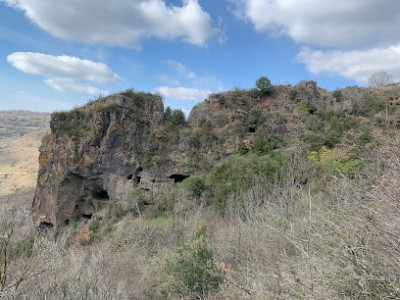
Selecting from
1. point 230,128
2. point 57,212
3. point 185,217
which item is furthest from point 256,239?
point 57,212

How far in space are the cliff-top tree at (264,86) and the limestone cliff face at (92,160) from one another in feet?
38.9

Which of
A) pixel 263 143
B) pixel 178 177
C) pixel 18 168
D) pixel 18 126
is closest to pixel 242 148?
pixel 263 143

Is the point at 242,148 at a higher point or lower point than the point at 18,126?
lower

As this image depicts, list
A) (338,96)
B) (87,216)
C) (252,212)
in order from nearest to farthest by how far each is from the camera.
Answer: (252,212)
(87,216)
(338,96)

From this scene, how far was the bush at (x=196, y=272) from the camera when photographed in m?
6.78

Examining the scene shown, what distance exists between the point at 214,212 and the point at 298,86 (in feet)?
53.6

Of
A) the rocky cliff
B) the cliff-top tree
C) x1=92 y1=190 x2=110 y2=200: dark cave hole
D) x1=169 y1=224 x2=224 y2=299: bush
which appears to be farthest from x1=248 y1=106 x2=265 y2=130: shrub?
x1=169 y1=224 x2=224 y2=299: bush

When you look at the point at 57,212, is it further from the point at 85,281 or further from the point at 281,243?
the point at 281,243

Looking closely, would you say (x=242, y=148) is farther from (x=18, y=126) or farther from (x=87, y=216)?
(x=18, y=126)

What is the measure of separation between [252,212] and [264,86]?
1635 cm

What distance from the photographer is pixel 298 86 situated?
23188 millimetres

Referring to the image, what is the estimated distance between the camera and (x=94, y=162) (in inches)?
765

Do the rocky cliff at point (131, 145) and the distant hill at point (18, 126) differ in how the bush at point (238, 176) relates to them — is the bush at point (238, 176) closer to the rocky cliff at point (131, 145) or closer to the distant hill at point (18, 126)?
the rocky cliff at point (131, 145)

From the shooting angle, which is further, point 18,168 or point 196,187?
point 18,168
